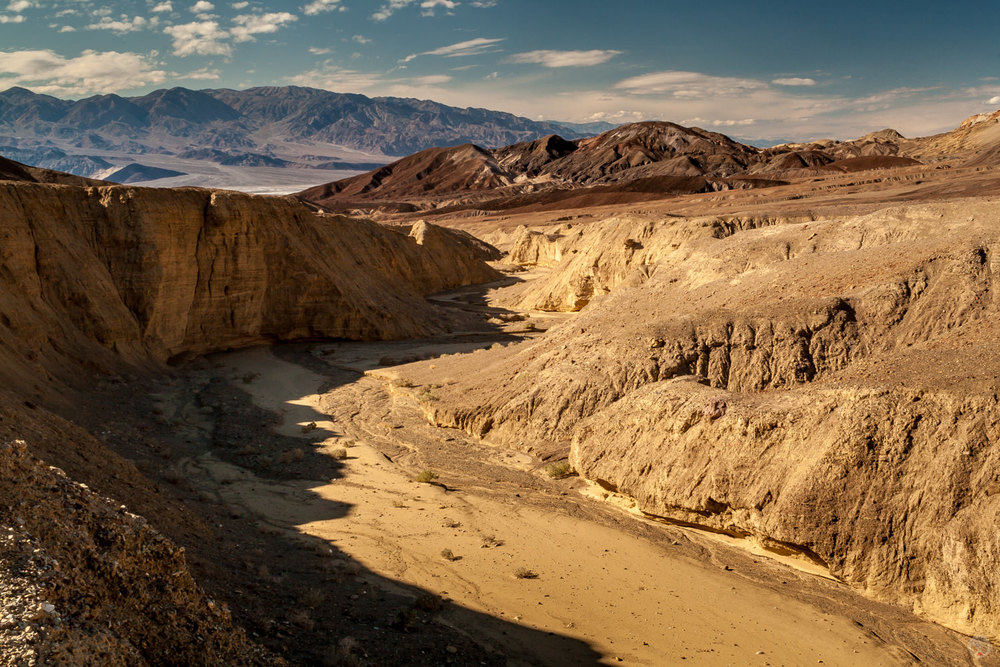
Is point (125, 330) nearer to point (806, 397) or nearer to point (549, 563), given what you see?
point (549, 563)

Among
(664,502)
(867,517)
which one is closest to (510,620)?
(664,502)

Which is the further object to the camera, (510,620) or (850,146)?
(850,146)

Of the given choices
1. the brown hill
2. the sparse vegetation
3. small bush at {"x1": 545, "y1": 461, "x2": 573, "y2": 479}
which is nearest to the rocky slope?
small bush at {"x1": 545, "y1": 461, "x2": 573, "y2": 479}

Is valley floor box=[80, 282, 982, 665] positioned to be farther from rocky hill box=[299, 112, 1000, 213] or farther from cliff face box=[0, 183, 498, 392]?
rocky hill box=[299, 112, 1000, 213]

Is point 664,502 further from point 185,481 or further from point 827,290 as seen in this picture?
point 185,481

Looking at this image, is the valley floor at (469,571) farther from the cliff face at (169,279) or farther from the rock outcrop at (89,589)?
the cliff face at (169,279)

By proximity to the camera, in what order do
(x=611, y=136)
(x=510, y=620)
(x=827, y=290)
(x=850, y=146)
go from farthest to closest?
1. (x=611, y=136)
2. (x=850, y=146)
3. (x=827, y=290)
4. (x=510, y=620)
